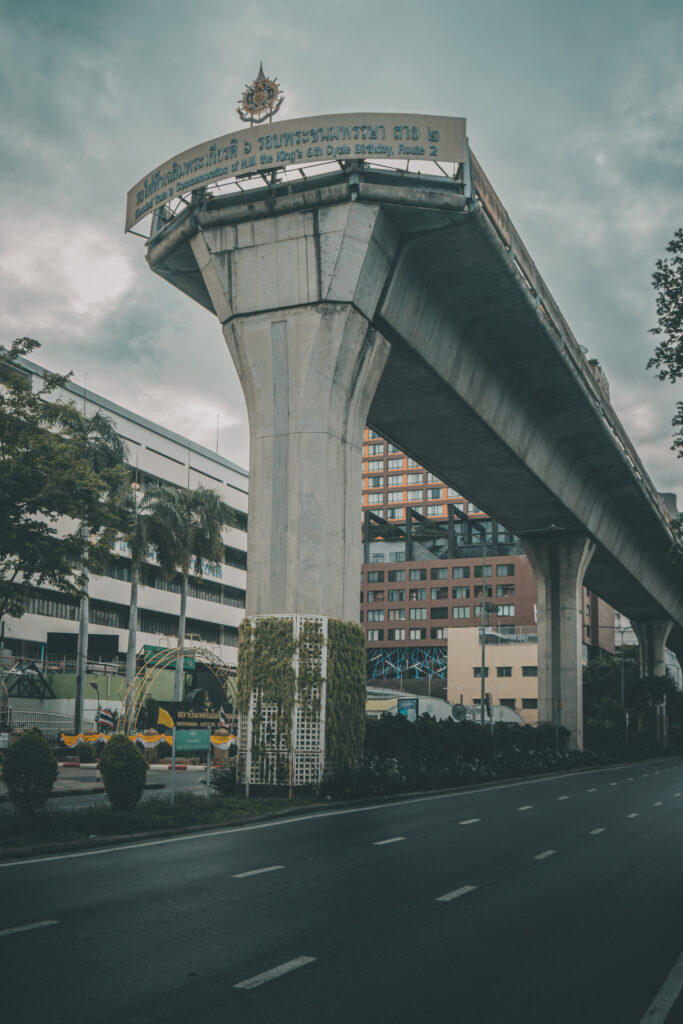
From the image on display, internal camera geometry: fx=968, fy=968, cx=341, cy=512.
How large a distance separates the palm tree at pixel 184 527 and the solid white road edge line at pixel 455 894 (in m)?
39.8

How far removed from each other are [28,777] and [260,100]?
63.0 ft

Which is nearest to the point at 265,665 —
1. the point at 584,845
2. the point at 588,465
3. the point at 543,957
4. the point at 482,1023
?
the point at 584,845

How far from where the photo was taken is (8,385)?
26.4 m

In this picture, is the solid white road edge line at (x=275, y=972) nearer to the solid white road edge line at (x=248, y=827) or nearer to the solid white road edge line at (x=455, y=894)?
the solid white road edge line at (x=455, y=894)

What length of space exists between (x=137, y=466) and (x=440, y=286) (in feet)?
155

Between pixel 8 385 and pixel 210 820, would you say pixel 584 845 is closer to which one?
pixel 210 820

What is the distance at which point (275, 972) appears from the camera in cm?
740

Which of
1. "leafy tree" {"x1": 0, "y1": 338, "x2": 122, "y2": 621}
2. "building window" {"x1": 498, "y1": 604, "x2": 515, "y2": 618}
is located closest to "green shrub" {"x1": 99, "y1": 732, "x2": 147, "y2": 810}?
"leafy tree" {"x1": 0, "y1": 338, "x2": 122, "y2": 621}

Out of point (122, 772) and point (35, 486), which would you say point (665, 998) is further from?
point (35, 486)

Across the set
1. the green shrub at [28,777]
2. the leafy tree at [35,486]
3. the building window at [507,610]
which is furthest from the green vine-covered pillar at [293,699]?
the building window at [507,610]

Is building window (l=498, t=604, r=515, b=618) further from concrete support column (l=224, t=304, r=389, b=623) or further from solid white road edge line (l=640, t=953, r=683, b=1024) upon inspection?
solid white road edge line (l=640, t=953, r=683, b=1024)

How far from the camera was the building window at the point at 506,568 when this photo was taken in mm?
122125

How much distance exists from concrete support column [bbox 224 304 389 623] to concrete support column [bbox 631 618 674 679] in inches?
2426

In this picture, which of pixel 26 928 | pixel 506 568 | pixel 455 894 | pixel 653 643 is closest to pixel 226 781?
pixel 455 894
